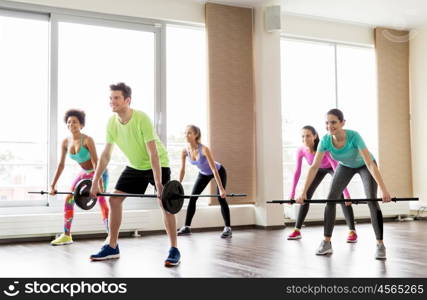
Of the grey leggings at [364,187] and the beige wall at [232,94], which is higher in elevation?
the beige wall at [232,94]

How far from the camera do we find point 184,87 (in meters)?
6.15

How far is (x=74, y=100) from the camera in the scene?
18.1 ft

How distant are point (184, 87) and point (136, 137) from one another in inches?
113

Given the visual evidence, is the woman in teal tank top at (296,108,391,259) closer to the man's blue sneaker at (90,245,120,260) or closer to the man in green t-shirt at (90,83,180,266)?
the man in green t-shirt at (90,83,180,266)

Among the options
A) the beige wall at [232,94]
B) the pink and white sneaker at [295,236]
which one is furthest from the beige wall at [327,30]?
the pink and white sneaker at [295,236]

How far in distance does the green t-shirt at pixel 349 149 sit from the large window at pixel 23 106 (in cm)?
294

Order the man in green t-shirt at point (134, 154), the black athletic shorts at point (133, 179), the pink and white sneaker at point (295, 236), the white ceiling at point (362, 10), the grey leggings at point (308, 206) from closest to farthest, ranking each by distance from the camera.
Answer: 1. the man in green t-shirt at point (134, 154)
2. the black athletic shorts at point (133, 179)
3. the grey leggings at point (308, 206)
4. the pink and white sneaker at point (295, 236)
5. the white ceiling at point (362, 10)

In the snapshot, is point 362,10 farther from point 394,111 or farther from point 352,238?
point 352,238

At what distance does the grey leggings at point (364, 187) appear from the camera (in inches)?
148

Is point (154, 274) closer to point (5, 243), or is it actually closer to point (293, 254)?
point (293, 254)

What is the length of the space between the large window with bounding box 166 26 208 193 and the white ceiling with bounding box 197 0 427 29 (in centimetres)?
58

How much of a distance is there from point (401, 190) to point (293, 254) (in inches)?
153

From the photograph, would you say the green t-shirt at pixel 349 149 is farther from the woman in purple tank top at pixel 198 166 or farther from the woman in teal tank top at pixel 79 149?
the woman in teal tank top at pixel 79 149

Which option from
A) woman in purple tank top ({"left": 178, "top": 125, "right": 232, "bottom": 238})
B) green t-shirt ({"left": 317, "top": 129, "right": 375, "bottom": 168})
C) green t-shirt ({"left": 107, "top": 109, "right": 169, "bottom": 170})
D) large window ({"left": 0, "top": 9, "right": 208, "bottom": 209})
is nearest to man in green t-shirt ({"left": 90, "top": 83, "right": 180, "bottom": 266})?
green t-shirt ({"left": 107, "top": 109, "right": 169, "bottom": 170})
